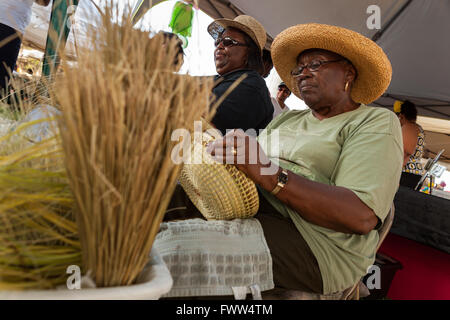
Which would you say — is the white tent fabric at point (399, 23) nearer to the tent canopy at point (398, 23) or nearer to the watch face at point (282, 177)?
the tent canopy at point (398, 23)

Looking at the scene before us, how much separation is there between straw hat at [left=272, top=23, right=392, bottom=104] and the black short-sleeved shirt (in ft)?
0.73

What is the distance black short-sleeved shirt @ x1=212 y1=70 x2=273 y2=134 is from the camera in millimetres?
1354

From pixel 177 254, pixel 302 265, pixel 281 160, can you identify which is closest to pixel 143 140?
pixel 177 254

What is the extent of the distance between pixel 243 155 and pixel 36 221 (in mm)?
Result: 482

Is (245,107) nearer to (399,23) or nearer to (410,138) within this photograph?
(410,138)

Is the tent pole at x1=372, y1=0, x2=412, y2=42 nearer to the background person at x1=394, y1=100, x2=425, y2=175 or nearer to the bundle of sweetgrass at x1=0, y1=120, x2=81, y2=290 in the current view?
the background person at x1=394, y1=100, x2=425, y2=175

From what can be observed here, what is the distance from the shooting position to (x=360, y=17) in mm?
3576

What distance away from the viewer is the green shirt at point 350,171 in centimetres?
85

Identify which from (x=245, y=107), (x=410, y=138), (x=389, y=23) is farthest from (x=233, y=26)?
(x=389, y=23)

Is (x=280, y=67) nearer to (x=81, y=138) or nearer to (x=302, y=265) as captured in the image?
(x=302, y=265)

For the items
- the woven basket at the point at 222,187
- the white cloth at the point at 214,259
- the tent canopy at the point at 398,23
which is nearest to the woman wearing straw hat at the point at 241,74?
the woven basket at the point at 222,187

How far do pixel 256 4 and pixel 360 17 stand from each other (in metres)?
1.19

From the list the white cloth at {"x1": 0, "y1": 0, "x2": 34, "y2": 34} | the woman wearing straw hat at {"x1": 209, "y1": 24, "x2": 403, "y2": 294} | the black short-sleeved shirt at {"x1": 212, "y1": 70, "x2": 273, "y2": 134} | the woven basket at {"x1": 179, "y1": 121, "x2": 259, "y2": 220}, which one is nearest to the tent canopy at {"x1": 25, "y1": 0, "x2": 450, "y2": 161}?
the white cloth at {"x1": 0, "y1": 0, "x2": 34, "y2": 34}

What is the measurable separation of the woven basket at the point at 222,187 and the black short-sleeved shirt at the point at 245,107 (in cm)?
49
